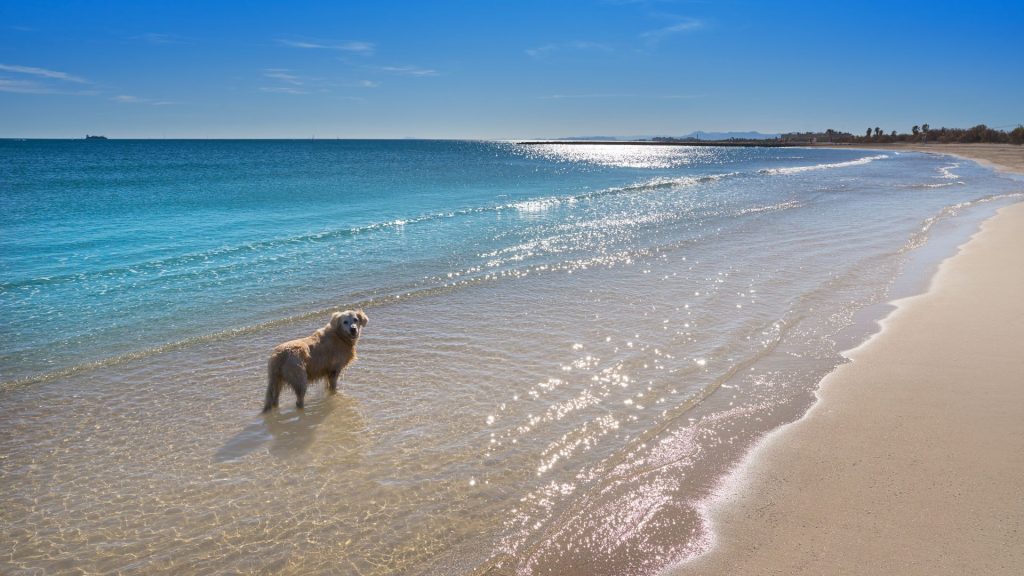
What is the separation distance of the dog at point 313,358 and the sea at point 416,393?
1.01ft

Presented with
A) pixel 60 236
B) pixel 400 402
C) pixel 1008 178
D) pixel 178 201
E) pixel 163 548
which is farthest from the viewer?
pixel 1008 178

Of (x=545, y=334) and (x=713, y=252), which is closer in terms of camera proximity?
(x=545, y=334)

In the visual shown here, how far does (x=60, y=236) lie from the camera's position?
70.4ft

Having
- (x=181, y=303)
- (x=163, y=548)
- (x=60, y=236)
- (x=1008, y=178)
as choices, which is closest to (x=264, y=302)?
(x=181, y=303)

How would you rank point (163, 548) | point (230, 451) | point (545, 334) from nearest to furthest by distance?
1. point (163, 548)
2. point (230, 451)
3. point (545, 334)

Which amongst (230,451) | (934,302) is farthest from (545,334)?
(934,302)

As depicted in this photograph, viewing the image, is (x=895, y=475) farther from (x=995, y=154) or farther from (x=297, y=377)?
(x=995, y=154)

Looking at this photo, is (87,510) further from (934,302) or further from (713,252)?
(713,252)

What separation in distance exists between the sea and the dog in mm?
309

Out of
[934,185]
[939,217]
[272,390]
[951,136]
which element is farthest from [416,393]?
[951,136]

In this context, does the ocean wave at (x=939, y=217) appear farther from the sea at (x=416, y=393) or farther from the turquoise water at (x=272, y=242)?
the turquoise water at (x=272, y=242)

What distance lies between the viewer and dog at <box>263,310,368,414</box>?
7.00 meters

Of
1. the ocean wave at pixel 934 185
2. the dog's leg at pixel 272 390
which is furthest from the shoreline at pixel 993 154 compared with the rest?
the dog's leg at pixel 272 390

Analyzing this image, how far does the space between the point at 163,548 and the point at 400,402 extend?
122 inches
